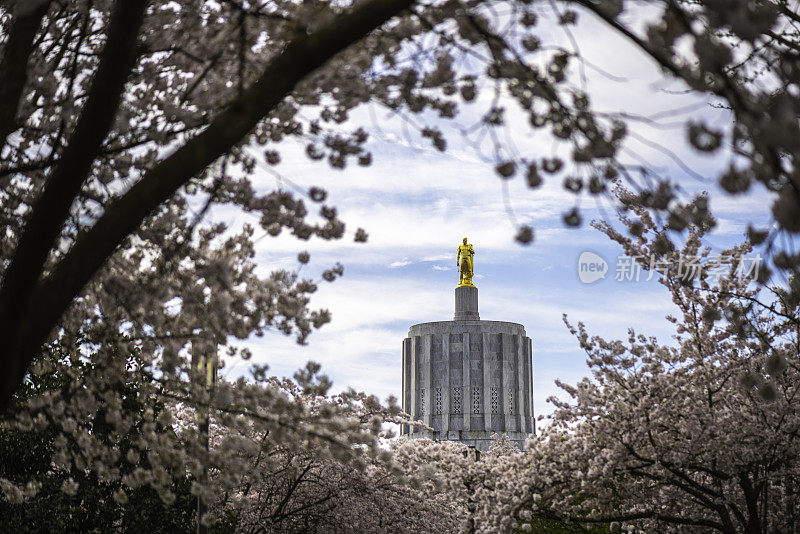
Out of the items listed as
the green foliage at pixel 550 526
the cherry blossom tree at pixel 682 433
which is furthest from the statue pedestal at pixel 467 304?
the cherry blossom tree at pixel 682 433

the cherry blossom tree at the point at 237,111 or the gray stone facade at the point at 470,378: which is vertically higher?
the gray stone facade at the point at 470,378

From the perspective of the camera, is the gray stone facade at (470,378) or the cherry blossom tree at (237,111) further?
the gray stone facade at (470,378)

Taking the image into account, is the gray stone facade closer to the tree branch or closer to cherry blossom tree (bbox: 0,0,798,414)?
cherry blossom tree (bbox: 0,0,798,414)

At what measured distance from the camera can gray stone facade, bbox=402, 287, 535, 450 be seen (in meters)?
31.8

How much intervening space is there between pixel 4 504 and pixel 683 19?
10.5m

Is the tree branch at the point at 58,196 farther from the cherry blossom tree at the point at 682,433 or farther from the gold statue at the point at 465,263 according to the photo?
the gold statue at the point at 465,263

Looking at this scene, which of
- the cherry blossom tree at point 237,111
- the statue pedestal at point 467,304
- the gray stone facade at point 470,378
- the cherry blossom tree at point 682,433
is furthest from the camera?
the statue pedestal at point 467,304

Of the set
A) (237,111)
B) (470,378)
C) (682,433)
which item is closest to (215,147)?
(237,111)

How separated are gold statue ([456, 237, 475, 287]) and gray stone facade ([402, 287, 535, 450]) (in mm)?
453

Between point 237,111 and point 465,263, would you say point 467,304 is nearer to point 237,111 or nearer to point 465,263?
point 465,263

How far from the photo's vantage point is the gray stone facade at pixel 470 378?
31.8 m

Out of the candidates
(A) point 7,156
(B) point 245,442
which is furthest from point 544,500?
(A) point 7,156

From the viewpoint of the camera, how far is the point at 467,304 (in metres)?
33.3

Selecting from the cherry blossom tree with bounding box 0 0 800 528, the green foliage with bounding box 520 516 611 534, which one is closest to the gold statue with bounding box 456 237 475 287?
the green foliage with bounding box 520 516 611 534
